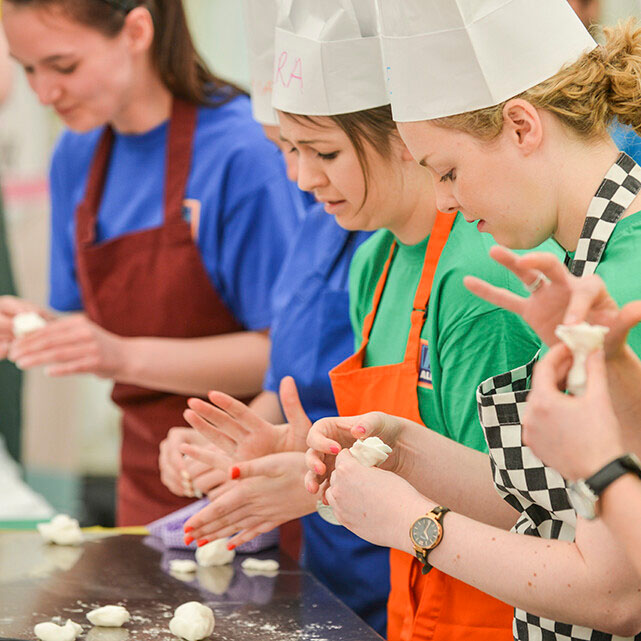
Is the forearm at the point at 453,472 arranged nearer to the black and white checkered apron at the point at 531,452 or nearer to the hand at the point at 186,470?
the black and white checkered apron at the point at 531,452

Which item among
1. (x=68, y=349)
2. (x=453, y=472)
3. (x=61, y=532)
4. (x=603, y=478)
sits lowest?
(x=61, y=532)

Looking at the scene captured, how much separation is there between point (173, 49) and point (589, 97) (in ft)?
4.78

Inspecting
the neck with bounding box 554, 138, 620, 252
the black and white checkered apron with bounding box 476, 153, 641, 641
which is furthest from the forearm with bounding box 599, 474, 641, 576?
the neck with bounding box 554, 138, 620, 252

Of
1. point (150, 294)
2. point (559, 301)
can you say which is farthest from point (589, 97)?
point (150, 294)

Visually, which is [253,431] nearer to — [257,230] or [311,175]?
[311,175]

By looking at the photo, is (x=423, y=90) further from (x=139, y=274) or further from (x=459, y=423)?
(x=139, y=274)

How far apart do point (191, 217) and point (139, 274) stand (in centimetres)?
20

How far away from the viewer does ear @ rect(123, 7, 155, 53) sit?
2307mm

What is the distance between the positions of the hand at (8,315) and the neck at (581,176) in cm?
159

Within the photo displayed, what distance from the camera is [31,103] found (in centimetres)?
448

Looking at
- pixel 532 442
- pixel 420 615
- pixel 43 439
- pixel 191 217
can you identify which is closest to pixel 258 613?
pixel 420 615

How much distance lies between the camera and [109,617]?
1414 millimetres

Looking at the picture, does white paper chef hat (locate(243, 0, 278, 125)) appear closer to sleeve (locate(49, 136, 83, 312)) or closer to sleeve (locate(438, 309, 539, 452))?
sleeve (locate(438, 309, 539, 452))

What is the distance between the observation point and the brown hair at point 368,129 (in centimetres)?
154
